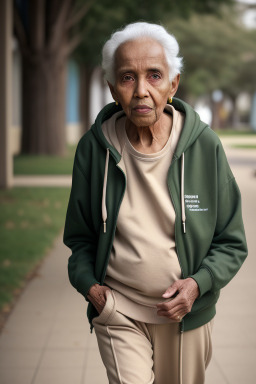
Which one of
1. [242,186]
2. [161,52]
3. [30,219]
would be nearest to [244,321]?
[161,52]

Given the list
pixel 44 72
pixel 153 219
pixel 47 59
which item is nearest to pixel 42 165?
pixel 44 72

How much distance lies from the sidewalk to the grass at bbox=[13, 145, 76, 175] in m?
11.7

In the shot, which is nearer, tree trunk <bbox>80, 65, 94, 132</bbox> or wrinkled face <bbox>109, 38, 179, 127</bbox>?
wrinkled face <bbox>109, 38, 179, 127</bbox>

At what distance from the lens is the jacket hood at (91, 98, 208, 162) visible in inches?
99.2

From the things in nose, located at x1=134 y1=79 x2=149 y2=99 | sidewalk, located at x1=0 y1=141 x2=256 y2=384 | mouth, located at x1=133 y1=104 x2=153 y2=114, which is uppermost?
nose, located at x1=134 y1=79 x2=149 y2=99

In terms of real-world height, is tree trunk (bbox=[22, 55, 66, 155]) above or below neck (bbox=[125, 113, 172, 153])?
below

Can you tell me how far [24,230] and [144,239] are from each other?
24.2ft

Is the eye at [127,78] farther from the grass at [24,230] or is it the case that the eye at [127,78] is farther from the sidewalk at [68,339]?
the grass at [24,230]

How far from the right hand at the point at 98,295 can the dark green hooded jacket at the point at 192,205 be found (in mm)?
27

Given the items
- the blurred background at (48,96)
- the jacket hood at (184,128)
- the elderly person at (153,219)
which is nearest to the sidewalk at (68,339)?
the blurred background at (48,96)

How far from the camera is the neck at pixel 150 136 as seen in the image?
2.59 metres

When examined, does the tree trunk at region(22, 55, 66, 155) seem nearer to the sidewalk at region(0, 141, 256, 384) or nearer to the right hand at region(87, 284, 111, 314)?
the sidewalk at region(0, 141, 256, 384)

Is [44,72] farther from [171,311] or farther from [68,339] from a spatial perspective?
[171,311]

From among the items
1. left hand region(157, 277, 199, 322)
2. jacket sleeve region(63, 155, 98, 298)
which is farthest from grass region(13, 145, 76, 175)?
left hand region(157, 277, 199, 322)
